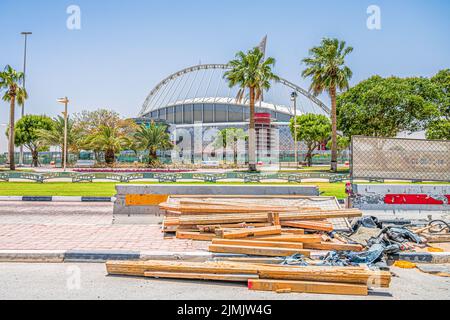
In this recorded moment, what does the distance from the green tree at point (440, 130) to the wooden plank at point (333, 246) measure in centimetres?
4100

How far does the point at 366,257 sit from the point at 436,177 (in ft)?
24.5

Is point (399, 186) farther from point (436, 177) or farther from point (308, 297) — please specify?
point (308, 297)

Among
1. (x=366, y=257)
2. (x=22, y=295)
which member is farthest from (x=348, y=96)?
(x=22, y=295)

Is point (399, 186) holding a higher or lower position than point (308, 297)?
higher

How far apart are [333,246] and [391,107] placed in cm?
4285

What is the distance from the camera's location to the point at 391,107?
45.5 metres

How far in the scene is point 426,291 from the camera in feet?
17.4

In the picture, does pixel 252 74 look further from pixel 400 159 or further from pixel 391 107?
pixel 400 159

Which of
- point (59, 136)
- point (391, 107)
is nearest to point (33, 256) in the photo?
point (391, 107)

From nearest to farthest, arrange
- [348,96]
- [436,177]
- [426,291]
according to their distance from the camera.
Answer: [426,291] < [436,177] < [348,96]

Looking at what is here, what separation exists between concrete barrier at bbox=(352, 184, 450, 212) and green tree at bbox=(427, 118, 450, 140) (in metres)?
34.2

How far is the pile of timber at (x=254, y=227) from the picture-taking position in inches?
273

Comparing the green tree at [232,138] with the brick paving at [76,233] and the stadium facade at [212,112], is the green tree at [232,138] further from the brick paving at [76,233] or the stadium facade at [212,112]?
the brick paving at [76,233]

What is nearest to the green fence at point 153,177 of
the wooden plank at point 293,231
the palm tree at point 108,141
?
the palm tree at point 108,141
